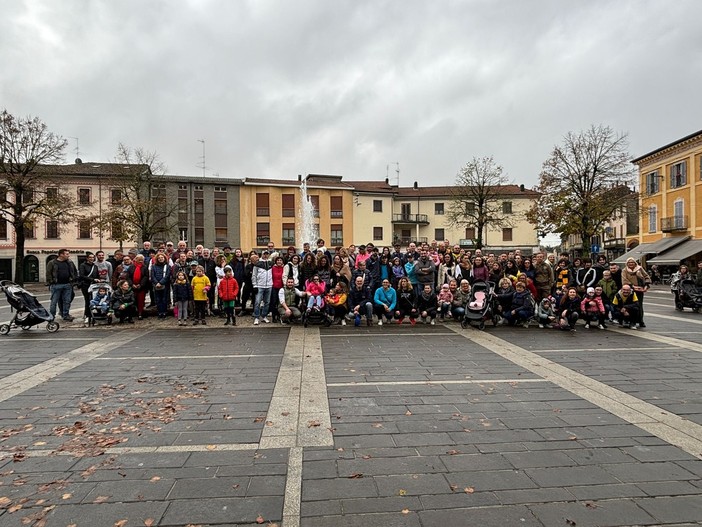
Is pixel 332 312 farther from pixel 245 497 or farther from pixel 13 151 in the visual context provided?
pixel 13 151

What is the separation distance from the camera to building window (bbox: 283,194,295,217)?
5828cm

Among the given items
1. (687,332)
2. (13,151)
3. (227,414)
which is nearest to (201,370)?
(227,414)

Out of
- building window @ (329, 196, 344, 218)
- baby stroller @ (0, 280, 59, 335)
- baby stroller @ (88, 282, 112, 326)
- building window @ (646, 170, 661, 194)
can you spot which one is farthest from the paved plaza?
building window @ (329, 196, 344, 218)

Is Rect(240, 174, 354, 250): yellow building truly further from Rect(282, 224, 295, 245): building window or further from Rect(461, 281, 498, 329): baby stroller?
Rect(461, 281, 498, 329): baby stroller

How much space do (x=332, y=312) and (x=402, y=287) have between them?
2.03 metres

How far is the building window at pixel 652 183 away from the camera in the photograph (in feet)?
141

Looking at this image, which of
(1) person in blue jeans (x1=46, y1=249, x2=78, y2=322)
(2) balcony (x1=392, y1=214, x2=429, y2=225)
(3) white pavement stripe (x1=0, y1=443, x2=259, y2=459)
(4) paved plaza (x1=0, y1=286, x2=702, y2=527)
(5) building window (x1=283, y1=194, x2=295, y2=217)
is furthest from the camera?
(2) balcony (x1=392, y1=214, x2=429, y2=225)

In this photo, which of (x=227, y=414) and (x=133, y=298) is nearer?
(x=227, y=414)

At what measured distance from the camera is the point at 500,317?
12.1 m

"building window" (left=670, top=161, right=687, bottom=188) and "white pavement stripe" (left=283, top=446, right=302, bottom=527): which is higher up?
"building window" (left=670, top=161, right=687, bottom=188)

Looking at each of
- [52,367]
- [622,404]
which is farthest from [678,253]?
[52,367]

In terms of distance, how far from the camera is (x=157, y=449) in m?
4.08

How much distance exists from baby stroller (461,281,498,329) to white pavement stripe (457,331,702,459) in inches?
125

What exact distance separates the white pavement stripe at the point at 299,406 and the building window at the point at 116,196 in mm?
36774
